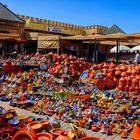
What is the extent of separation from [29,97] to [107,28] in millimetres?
30061

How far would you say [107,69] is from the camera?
12.9 metres

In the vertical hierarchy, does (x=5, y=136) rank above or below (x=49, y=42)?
below

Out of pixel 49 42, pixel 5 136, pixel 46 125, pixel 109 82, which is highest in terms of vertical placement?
pixel 49 42

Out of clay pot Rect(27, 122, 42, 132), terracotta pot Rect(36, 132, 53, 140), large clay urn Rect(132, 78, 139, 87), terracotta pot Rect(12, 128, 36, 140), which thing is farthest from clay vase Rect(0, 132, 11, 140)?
large clay urn Rect(132, 78, 139, 87)

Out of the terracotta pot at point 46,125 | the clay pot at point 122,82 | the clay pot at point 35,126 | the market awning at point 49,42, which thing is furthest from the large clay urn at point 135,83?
the market awning at point 49,42

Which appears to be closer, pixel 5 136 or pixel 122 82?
pixel 5 136

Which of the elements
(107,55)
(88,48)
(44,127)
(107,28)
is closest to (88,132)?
(44,127)

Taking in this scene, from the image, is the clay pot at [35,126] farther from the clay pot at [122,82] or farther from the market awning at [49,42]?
the market awning at [49,42]

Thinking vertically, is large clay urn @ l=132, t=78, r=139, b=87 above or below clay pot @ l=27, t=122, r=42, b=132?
above

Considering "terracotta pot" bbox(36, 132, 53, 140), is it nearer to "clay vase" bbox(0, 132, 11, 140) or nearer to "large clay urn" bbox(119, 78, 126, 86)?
"clay vase" bbox(0, 132, 11, 140)

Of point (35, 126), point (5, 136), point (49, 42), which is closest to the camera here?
point (5, 136)

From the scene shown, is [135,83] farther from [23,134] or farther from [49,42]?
[49,42]

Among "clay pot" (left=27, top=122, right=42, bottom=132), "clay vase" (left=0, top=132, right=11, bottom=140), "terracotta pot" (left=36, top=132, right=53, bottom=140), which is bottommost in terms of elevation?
"clay vase" (left=0, top=132, right=11, bottom=140)

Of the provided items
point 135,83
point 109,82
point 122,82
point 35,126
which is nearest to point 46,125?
point 35,126
